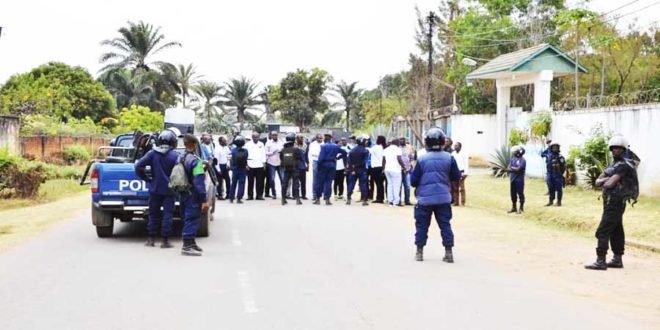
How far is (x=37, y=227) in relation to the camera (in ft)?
45.2

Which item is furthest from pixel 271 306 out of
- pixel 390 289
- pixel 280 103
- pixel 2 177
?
pixel 280 103

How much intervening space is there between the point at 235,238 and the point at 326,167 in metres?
6.86

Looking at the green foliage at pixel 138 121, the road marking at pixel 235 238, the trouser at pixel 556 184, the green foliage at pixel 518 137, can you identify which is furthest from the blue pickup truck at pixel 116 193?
the green foliage at pixel 138 121

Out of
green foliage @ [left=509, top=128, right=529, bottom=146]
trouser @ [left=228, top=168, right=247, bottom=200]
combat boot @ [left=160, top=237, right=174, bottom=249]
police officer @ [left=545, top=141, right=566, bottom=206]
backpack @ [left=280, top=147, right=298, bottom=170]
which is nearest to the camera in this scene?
combat boot @ [left=160, top=237, right=174, bottom=249]

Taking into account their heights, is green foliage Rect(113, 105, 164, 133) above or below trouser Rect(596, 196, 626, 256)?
above

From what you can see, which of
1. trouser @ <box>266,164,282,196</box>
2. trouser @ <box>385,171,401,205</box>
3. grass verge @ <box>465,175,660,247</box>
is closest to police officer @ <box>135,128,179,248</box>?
grass verge @ <box>465,175,660,247</box>

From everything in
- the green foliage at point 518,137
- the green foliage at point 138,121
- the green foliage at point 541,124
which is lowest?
the green foliage at point 518,137

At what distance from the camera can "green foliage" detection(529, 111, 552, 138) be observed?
985 inches

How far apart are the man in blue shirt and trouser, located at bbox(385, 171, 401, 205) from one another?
1.38 metres

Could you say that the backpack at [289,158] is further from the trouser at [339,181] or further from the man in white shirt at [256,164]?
the trouser at [339,181]

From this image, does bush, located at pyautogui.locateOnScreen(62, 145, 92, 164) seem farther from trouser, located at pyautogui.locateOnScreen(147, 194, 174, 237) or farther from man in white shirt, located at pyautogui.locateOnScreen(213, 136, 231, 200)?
trouser, located at pyautogui.locateOnScreen(147, 194, 174, 237)

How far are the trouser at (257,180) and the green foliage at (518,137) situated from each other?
37.0 feet

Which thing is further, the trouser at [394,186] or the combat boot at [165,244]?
the trouser at [394,186]

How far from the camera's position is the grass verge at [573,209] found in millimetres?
13625
